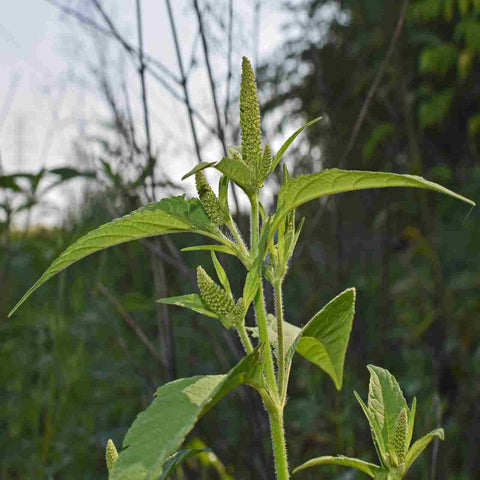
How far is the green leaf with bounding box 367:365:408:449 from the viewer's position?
513 millimetres

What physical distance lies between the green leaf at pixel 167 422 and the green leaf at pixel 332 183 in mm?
103

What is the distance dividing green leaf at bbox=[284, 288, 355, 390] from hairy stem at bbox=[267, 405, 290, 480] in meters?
0.04

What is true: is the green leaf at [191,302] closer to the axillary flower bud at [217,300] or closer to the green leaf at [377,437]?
the axillary flower bud at [217,300]

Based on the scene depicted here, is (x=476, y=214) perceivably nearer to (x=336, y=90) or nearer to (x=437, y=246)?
(x=437, y=246)

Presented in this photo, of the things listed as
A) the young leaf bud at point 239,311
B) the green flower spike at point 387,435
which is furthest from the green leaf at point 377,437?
the young leaf bud at point 239,311

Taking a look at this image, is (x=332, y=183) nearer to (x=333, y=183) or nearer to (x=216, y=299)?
(x=333, y=183)

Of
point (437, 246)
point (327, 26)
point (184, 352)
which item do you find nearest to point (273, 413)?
point (184, 352)

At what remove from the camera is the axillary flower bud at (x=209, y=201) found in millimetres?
457

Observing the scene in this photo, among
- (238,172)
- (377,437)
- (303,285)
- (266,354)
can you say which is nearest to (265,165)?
(238,172)

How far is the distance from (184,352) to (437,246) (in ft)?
4.00

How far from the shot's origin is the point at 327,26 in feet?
10.5

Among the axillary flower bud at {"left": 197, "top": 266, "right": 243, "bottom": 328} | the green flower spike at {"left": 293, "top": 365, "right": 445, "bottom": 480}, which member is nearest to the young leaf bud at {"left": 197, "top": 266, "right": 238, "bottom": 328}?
the axillary flower bud at {"left": 197, "top": 266, "right": 243, "bottom": 328}

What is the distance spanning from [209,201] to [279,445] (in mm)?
184

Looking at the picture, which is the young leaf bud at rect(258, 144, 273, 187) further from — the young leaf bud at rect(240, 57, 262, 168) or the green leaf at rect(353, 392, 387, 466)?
the green leaf at rect(353, 392, 387, 466)
